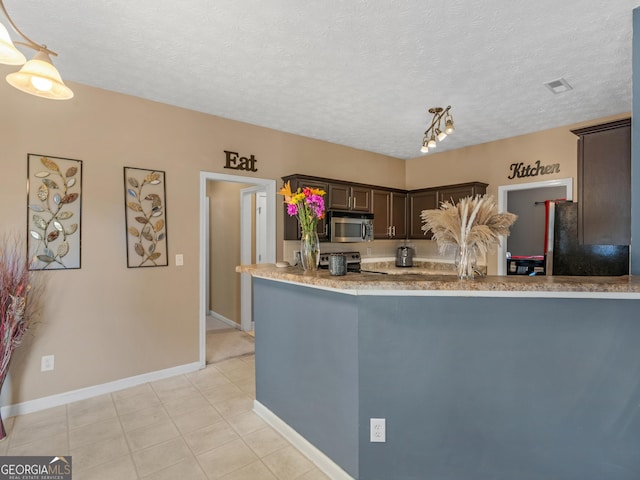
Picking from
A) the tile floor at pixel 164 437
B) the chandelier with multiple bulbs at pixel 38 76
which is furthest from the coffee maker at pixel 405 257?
the chandelier with multiple bulbs at pixel 38 76

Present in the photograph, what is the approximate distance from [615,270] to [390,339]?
184 centimetres

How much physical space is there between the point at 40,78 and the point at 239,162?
7.61 ft

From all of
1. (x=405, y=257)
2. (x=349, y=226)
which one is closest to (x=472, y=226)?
(x=349, y=226)

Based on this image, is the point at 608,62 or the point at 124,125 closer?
the point at 608,62

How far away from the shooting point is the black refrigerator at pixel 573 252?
2.29 m

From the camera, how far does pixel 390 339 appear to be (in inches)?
67.3

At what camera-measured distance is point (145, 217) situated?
10.5 feet

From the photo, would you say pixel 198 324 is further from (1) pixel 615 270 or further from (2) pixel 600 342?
(1) pixel 615 270

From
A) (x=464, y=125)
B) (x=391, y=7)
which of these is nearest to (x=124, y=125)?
(x=391, y=7)

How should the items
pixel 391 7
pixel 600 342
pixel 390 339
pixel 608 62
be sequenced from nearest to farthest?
pixel 600 342
pixel 390 339
pixel 391 7
pixel 608 62

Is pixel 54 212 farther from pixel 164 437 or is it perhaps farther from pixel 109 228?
pixel 164 437

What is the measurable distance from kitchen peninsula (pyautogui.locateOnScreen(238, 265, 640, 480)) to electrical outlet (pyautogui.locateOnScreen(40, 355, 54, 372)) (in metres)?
2.52

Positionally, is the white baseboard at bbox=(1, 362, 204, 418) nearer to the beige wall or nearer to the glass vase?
the beige wall

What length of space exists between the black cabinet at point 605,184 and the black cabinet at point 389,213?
118 inches
